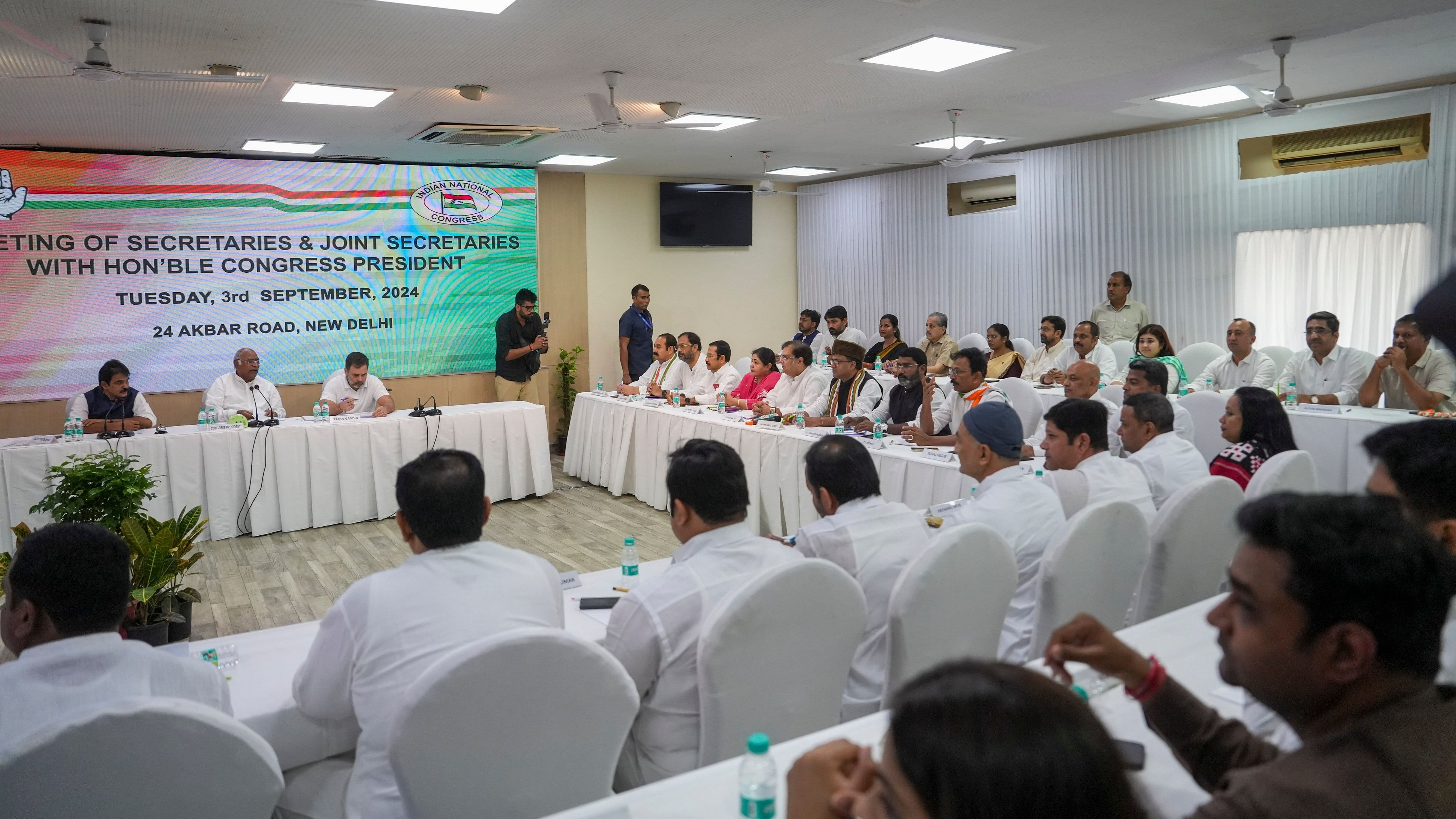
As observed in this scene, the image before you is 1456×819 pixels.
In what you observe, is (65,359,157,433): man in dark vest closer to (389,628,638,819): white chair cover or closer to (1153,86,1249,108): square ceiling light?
(389,628,638,819): white chair cover

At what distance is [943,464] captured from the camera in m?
4.86

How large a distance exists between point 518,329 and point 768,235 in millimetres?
4344

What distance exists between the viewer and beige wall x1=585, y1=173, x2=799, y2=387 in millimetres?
10555

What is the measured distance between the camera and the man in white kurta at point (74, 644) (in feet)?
5.24

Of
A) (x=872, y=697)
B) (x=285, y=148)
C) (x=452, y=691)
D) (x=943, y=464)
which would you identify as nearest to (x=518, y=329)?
(x=285, y=148)

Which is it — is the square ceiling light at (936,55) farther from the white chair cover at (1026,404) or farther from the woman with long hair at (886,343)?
the woman with long hair at (886,343)

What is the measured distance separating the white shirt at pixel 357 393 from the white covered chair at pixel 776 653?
5821mm

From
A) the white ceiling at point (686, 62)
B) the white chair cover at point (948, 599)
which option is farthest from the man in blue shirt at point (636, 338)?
the white chair cover at point (948, 599)

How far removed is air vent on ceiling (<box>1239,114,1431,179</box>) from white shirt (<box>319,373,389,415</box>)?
286 inches

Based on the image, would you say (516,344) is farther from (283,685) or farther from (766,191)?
(283,685)

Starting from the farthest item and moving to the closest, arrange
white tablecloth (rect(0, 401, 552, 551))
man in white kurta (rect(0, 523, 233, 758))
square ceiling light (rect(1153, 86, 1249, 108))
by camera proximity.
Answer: square ceiling light (rect(1153, 86, 1249, 108)) → white tablecloth (rect(0, 401, 552, 551)) → man in white kurta (rect(0, 523, 233, 758))

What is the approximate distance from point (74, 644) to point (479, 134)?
6320 millimetres

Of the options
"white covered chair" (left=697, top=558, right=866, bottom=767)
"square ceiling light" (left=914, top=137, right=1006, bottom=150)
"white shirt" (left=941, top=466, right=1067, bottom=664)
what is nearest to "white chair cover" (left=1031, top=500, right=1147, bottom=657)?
"white shirt" (left=941, top=466, right=1067, bottom=664)

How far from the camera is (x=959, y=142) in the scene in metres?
8.75
